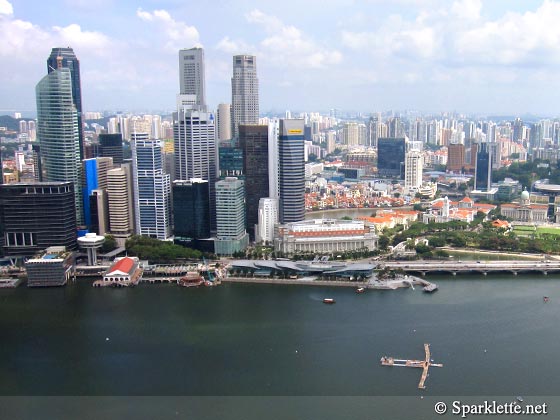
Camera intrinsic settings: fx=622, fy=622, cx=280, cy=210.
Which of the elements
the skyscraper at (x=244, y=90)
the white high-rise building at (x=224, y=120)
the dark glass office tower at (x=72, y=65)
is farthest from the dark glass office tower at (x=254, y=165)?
the white high-rise building at (x=224, y=120)

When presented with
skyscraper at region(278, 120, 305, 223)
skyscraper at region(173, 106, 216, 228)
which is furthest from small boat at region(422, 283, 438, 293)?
skyscraper at region(173, 106, 216, 228)

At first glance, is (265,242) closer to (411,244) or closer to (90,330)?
(411,244)

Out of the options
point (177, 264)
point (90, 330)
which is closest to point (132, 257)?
point (177, 264)

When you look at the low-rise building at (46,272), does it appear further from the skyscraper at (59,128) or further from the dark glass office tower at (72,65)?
the dark glass office tower at (72,65)

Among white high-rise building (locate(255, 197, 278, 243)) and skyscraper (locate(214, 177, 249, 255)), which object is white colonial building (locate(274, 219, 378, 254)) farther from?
skyscraper (locate(214, 177, 249, 255))

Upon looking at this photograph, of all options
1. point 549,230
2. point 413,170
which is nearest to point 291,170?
point 549,230

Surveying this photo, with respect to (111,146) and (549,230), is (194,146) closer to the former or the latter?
(111,146)
